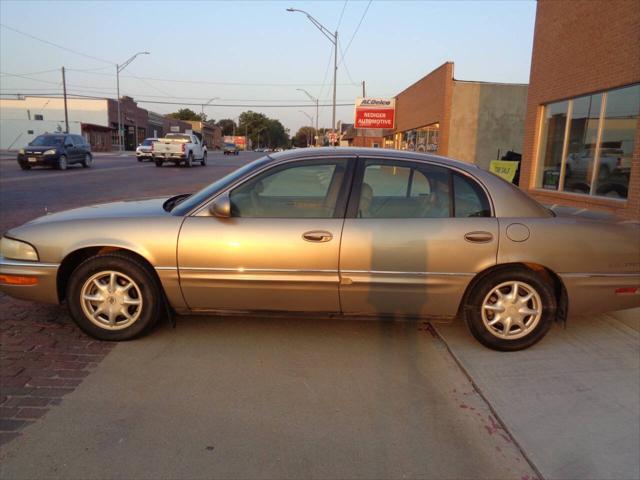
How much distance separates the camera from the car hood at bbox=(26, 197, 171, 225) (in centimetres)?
415

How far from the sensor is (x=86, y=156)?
84.8 feet

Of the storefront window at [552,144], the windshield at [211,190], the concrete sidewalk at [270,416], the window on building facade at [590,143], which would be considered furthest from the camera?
the storefront window at [552,144]

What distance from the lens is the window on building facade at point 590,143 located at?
9805 millimetres

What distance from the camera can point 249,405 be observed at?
10.6 ft

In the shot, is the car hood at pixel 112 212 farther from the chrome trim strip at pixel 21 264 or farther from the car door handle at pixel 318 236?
the car door handle at pixel 318 236

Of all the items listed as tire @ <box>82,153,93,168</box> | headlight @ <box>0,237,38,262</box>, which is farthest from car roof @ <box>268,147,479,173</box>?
tire @ <box>82,153,93,168</box>

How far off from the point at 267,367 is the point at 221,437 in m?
0.91

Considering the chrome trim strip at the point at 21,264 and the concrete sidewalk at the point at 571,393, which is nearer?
the concrete sidewalk at the point at 571,393

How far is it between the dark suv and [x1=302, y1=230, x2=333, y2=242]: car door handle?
22.5 metres

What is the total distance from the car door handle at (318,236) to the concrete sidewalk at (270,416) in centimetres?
91

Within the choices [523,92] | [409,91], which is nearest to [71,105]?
[409,91]

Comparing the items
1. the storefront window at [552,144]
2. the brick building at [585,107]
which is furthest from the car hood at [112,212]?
the storefront window at [552,144]

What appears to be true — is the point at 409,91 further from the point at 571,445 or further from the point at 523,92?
the point at 571,445

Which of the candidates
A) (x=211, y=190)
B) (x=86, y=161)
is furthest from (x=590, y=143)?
(x=86, y=161)
